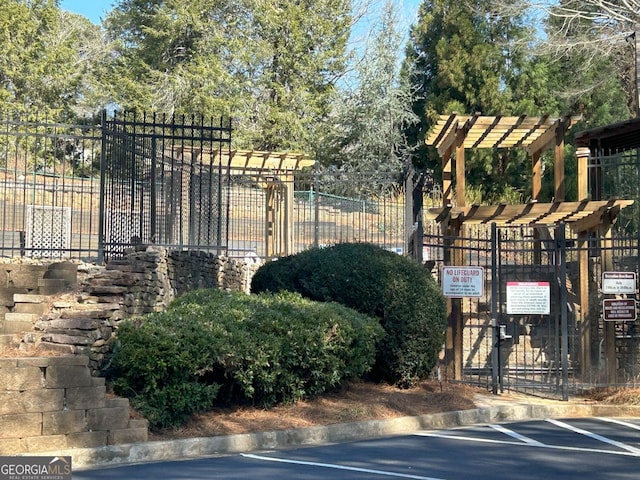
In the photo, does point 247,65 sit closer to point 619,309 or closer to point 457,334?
point 457,334

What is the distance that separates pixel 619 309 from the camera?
13.1m

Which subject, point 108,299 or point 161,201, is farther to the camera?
point 161,201

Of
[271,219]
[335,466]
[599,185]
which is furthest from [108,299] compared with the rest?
[271,219]

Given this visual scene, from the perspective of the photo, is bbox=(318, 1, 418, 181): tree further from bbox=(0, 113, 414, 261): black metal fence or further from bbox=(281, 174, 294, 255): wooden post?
bbox=(281, 174, 294, 255): wooden post

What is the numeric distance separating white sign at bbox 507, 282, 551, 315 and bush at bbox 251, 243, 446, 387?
3.40 ft

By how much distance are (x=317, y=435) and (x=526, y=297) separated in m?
4.48

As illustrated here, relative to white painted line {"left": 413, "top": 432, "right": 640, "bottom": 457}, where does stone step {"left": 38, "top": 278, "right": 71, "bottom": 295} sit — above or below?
above

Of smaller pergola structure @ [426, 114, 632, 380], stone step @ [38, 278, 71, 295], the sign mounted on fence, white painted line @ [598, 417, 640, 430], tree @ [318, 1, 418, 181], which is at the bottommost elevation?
white painted line @ [598, 417, 640, 430]

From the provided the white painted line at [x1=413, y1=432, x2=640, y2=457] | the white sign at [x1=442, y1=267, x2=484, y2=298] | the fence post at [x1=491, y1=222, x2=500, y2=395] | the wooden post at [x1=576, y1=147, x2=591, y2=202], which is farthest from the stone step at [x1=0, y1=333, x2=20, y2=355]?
the wooden post at [x1=576, y1=147, x2=591, y2=202]

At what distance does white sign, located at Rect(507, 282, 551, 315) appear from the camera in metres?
13.0

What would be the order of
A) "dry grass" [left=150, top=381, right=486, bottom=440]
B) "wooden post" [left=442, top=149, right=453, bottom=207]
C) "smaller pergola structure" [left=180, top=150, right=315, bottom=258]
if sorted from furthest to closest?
1. "smaller pergola structure" [left=180, top=150, right=315, bottom=258]
2. "wooden post" [left=442, top=149, right=453, bottom=207]
3. "dry grass" [left=150, top=381, right=486, bottom=440]

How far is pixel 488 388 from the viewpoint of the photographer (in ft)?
44.3

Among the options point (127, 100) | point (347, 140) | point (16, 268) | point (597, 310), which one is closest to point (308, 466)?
point (16, 268)

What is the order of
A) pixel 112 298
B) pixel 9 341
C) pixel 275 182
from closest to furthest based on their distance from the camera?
pixel 9 341
pixel 112 298
pixel 275 182
